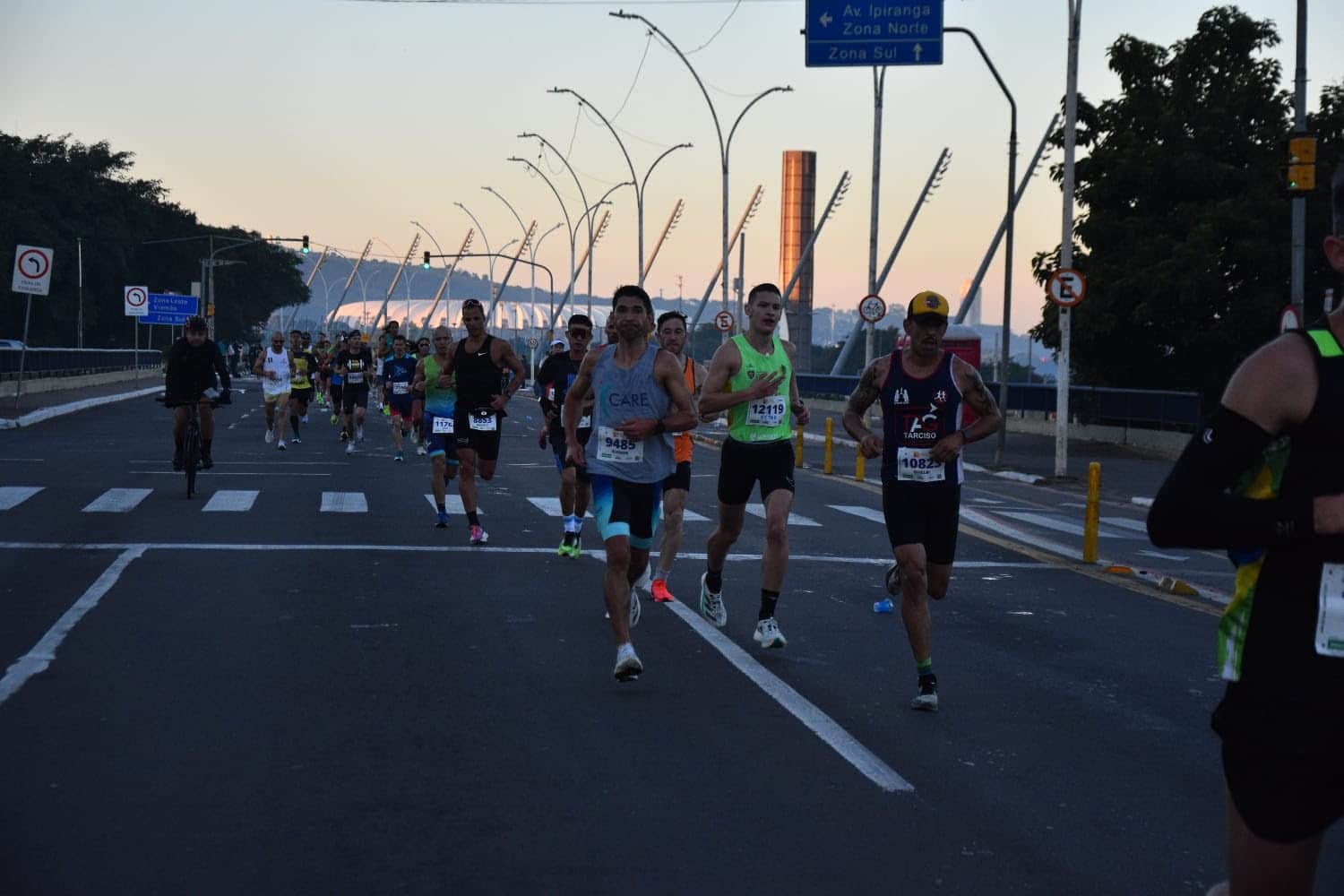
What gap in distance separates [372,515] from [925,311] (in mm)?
10395

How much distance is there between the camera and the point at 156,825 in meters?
5.78

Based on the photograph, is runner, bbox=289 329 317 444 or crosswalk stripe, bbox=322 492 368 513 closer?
crosswalk stripe, bbox=322 492 368 513

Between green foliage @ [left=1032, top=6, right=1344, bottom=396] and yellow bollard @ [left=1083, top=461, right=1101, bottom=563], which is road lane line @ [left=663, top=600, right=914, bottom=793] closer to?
yellow bollard @ [left=1083, top=461, right=1101, bottom=563]

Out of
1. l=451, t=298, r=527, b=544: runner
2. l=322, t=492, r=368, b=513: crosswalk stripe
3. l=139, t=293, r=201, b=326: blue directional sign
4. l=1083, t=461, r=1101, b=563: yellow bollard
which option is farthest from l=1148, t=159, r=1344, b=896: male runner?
l=139, t=293, r=201, b=326: blue directional sign

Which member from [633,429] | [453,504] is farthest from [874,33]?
[633,429]

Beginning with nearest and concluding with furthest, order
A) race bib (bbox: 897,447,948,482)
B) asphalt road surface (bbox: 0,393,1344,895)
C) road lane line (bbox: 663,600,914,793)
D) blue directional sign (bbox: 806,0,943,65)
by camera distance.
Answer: asphalt road surface (bbox: 0,393,1344,895)
road lane line (bbox: 663,600,914,793)
race bib (bbox: 897,447,948,482)
blue directional sign (bbox: 806,0,943,65)

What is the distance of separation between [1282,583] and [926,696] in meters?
5.02

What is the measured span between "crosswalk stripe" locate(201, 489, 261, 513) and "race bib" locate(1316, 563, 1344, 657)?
15625 mm

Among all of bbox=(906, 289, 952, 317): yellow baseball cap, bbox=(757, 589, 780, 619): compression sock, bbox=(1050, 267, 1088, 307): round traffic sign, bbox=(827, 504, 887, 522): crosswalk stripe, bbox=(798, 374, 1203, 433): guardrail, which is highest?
bbox=(1050, 267, 1088, 307): round traffic sign

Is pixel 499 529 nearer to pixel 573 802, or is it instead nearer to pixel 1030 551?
pixel 1030 551

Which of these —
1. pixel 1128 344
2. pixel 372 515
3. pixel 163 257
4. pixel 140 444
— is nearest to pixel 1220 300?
pixel 1128 344

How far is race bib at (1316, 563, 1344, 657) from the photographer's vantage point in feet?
10.1

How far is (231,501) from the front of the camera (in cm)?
1900

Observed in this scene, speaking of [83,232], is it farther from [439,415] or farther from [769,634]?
[769,634]
